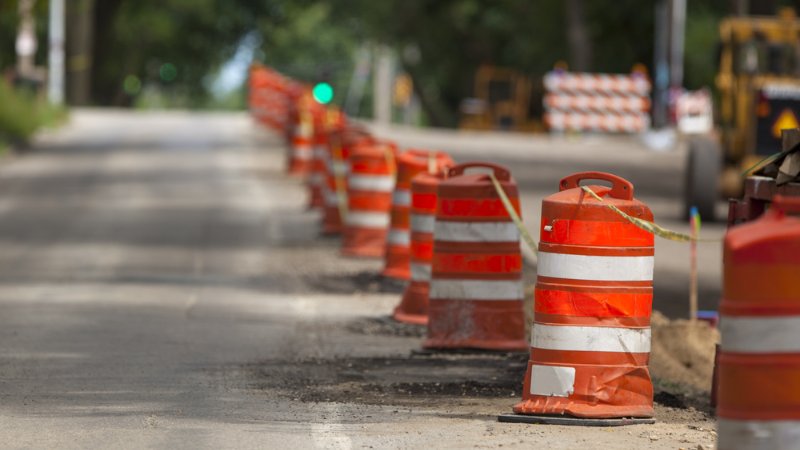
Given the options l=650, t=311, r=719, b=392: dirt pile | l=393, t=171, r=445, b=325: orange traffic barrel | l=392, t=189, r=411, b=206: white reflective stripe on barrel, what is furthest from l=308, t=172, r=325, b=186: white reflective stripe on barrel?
l=650, t=311, r=719, b=392: dirt pile

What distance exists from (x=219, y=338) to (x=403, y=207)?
12.4 ft

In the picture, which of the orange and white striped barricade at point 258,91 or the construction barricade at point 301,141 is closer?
the construction barricade at point 301,141

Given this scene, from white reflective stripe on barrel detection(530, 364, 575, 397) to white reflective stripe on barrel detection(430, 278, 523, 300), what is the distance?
9.27 ft

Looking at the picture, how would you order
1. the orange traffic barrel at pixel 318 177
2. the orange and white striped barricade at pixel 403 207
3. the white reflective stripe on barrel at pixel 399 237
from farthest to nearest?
the orange traffic barrel at pixel 318 177, the white reflective stripe on barrel at pixel 399 237, the orange and white striped barricade at pixel 403 207

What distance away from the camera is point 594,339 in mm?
9703

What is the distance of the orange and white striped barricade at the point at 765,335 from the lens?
7.04 meters

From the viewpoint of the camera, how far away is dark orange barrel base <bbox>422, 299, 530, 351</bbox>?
12.6m

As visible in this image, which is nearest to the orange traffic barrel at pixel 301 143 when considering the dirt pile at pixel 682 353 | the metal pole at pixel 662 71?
the dirt pile at pixel 682 353

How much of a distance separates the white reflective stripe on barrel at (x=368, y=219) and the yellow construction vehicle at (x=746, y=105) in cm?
554

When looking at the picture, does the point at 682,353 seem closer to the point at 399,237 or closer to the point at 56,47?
the point at 399,237

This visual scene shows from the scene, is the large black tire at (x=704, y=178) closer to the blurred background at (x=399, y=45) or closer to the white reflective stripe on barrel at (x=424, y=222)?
the white reflective stripe on barrel at (x=424, y=222)

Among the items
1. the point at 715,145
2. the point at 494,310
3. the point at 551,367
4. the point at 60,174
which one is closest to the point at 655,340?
the point at 494,310

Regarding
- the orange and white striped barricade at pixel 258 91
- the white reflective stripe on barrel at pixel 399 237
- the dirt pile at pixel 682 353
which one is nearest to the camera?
the dirt pile at pixel 682 353

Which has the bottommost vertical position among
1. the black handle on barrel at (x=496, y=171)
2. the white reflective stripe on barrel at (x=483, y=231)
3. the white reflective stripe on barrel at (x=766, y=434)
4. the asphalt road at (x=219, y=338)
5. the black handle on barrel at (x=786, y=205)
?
the asphalt road at (x=219, y=338)
